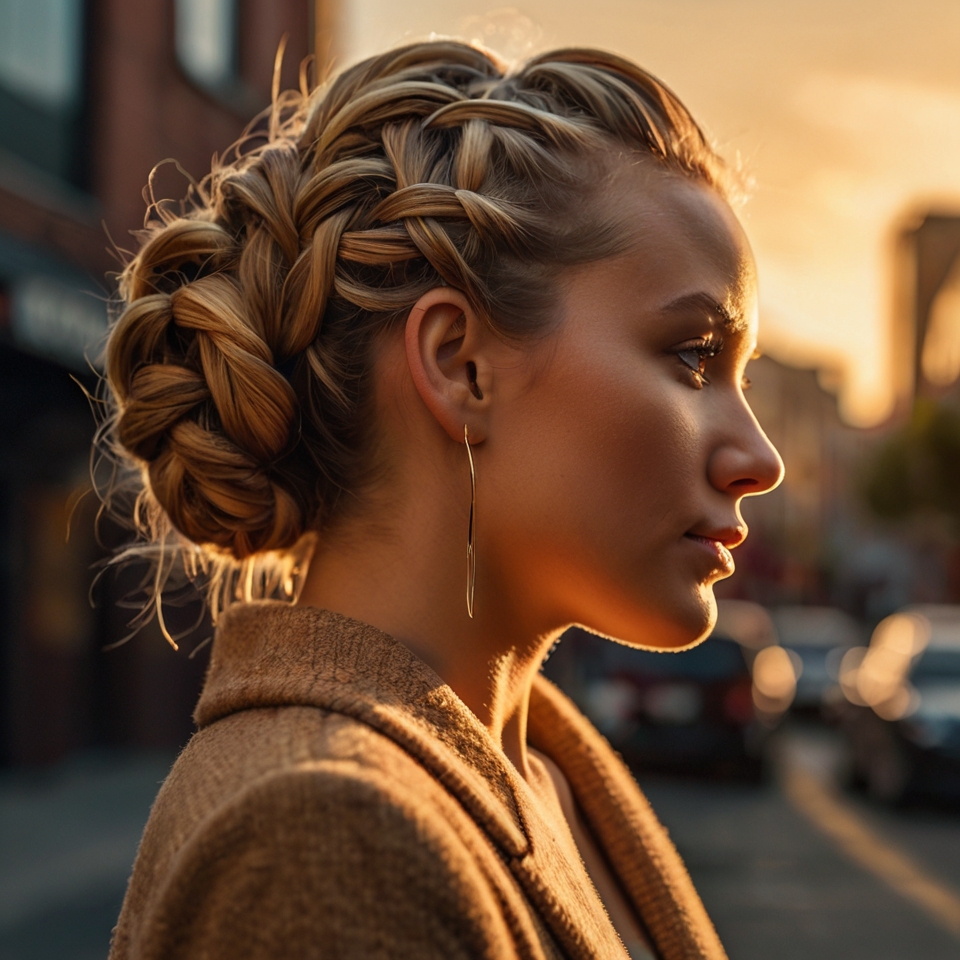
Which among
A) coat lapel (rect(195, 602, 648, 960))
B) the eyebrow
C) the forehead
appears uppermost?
the forehead

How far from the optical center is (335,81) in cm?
158

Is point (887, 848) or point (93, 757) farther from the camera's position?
point (93, 757)

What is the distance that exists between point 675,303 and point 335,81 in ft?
1.72

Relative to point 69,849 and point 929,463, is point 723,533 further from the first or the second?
point 929,463

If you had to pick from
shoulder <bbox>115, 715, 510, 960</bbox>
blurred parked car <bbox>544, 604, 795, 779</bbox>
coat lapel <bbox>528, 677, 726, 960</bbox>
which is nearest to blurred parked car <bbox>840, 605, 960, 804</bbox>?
blurred parked car <bbox>544, 604, 795, 779</bbox>

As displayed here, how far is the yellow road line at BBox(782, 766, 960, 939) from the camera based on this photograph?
24.7ft

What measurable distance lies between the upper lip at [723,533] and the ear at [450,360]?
0.26m

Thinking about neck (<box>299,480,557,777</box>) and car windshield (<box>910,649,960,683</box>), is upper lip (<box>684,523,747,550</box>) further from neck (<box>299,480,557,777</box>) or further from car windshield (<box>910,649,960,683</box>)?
car windshield (<box>910,649,960,683</box>)

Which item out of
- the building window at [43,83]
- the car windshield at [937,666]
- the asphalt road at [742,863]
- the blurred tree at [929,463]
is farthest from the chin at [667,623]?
the blurred tree at [929,463]

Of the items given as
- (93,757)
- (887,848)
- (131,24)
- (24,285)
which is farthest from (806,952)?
(131,24)

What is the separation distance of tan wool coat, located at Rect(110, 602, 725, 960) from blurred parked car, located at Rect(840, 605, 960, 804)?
10.3 meters

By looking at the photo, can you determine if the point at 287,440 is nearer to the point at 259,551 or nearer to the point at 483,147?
the point at 259,551

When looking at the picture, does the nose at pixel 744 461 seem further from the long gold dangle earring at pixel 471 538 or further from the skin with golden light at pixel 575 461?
the long gold dangle earring at pixel 471 538

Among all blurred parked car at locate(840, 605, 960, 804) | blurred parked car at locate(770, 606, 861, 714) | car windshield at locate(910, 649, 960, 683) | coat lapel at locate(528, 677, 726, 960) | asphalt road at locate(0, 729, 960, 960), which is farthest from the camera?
blurred parked car at locate(770, 606, 861, 714)
